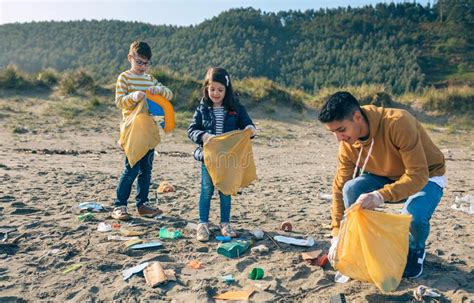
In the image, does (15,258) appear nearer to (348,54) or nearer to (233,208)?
(233,208)

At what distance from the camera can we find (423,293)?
2762 millimetres

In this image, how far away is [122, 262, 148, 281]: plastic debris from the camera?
308cm

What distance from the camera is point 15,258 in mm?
3334

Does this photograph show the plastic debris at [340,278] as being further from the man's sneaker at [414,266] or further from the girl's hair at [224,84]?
the girl's hair at [224,84]

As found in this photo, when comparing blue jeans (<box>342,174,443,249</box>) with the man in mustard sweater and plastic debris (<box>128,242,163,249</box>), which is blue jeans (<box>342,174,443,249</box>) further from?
plastic debris (<box>128,242,163,249</box>)

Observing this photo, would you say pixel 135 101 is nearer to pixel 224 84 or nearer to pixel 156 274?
pixel 224 84

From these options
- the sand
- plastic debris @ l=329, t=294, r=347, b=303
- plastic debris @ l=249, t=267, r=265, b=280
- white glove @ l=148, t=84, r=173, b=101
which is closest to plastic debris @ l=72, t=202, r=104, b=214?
the sand

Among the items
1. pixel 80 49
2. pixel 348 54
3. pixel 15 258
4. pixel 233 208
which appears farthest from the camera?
pixel 80 49

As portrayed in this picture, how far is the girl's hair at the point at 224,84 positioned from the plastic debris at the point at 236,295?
5.44ft

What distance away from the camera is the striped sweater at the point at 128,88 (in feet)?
14.0

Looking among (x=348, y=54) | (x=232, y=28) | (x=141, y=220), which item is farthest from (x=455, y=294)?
(x=232, y=28)

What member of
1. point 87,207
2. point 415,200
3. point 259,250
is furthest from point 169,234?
point 415,200

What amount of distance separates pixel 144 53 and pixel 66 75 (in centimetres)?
1053

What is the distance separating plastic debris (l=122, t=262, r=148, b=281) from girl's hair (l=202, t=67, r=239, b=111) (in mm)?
1510
